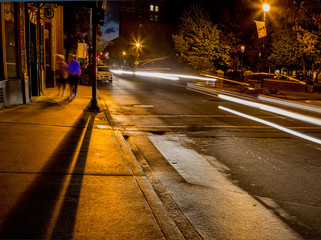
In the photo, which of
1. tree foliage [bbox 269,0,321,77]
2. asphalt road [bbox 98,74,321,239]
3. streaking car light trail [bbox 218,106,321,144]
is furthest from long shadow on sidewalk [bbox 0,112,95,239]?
tree foliage [bbox 269,0,321,77]

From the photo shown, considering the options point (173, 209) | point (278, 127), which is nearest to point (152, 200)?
point (173, 209)

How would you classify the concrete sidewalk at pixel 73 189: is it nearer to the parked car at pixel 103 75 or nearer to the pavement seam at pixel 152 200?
the pavement seam at pixel 152 200

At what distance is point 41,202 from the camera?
14.2ft

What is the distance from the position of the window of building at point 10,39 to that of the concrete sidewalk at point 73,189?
4.45m

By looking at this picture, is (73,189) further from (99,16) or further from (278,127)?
(99,16)

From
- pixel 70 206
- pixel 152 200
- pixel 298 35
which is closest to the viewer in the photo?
pixel 70 206

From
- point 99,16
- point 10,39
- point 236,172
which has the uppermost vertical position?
point 99,16

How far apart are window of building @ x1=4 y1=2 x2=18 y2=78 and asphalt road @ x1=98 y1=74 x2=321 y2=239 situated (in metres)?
4.51

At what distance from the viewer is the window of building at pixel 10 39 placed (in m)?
11.8

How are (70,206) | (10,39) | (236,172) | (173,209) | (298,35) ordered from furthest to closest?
1. (298,35)
2. (10,39)
3. (236,172)
4. (173,209)
5. (70,206)

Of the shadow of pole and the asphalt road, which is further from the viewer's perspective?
the asphalt road

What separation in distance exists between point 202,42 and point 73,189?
3035cm

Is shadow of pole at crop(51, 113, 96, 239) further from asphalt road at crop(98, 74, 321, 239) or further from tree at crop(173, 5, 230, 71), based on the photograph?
tree at crop(173, 5, 230, 71)

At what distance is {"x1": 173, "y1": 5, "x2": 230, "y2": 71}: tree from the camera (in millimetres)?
32469
